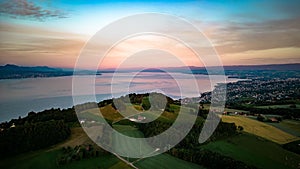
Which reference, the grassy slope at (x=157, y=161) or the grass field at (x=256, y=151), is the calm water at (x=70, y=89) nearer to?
the grassy slope at (x=157, y=161)

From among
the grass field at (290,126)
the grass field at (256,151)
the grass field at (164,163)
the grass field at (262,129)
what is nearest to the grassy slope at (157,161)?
the grass field at (164,163)

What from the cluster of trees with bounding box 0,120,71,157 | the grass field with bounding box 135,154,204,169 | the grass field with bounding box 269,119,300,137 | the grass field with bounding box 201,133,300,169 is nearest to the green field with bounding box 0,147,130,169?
the cluster of trees with bounding box 0,120,71,157

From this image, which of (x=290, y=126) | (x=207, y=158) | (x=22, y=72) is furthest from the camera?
(x=22, y=72)

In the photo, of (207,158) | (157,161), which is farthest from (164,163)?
(207,158)

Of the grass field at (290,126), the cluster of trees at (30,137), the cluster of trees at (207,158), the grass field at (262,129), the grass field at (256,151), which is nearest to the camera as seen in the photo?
the cluster of trees at (207,158)

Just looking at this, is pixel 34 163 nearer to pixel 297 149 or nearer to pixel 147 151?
pixel 147 151

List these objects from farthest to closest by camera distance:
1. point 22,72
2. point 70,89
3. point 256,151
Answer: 1. point 70,89
2. point 22,72
3. point 256,151

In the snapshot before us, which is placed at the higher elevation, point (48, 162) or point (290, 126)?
point (290, 126)

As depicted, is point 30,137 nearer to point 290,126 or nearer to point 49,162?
point 49,162
